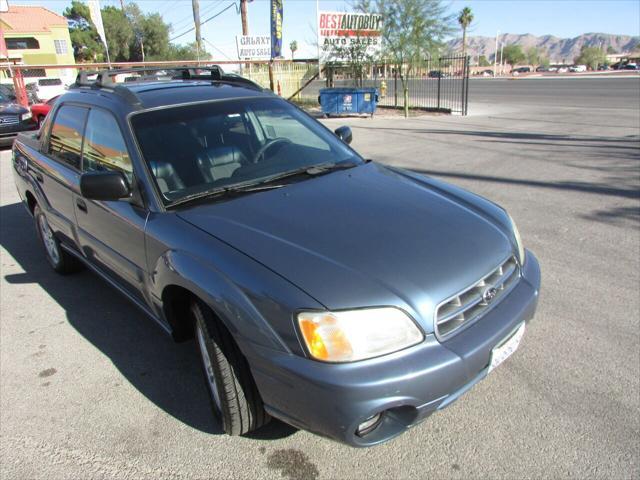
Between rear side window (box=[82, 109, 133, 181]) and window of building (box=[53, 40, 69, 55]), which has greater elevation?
window of building (box=[53, 40, 69, 55])

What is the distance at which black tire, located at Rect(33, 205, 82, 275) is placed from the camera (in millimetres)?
4480

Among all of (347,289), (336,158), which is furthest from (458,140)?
(347,289)

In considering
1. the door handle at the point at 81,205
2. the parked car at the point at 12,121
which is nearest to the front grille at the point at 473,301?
the door handle at the point at 81,205

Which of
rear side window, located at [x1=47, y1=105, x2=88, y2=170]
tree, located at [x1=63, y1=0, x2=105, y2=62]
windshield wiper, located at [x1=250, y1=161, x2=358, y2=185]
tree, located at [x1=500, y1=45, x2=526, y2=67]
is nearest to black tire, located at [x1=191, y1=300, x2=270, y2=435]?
windshield wiper, located at [x1=250, y1=161, x2=358, y2=185]

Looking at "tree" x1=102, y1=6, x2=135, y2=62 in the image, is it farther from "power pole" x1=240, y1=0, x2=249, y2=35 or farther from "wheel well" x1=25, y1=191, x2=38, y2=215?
"wheel well" x1=25, y1=191, x2=38, y2=215

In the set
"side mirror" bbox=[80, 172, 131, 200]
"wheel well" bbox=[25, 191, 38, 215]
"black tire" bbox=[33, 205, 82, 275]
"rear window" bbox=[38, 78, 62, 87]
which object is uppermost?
"rear window" bbox=[38, 78, 62, 87]

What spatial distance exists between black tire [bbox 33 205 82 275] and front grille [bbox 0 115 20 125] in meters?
9.92

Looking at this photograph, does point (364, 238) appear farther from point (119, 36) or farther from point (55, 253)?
point (119, 36)

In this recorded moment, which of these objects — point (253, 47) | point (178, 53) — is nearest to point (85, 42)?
point (178, 53)

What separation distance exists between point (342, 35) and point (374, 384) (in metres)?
19.3

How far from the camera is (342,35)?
19172mm

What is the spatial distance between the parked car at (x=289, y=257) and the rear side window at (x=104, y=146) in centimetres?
2

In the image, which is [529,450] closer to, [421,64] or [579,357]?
[579,357]

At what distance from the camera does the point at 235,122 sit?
3.34 metres
